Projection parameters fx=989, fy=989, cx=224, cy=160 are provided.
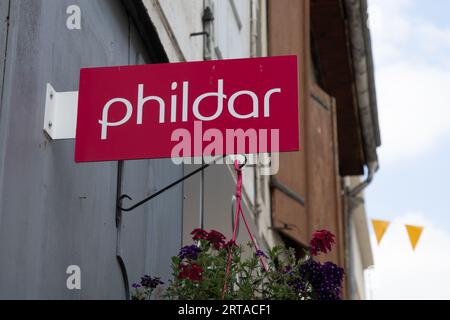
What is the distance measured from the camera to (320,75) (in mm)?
14703

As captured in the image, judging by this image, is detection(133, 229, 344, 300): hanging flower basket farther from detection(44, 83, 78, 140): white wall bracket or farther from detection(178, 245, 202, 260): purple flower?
detection(44, 83, 78, 140): white wall bracket

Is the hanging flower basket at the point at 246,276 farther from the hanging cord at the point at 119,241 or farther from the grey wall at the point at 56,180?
the hanging cord at the point at 119,241

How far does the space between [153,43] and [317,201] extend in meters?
5.69

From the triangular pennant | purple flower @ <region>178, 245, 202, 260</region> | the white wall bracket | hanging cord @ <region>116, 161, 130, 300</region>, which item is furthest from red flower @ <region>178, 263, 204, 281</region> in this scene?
the triangular pennant

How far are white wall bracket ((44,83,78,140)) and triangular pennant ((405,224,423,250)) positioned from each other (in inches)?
346

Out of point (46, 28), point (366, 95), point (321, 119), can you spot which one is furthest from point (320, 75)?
point (46, 28)

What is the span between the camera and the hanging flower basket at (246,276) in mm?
3375

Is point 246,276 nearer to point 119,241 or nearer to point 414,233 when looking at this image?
point 119,241

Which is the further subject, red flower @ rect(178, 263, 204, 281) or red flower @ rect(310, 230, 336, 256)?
red flower @ rect(310, 230, 336, 256)

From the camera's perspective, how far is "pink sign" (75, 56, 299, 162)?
338 centimetres

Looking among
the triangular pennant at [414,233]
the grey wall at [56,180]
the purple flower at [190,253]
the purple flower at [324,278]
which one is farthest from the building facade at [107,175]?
the triangular pennant at [414,233]

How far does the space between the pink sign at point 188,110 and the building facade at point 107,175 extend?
24 centimetres

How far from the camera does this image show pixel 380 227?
1311 cm

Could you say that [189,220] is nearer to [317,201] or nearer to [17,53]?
[17,53]
